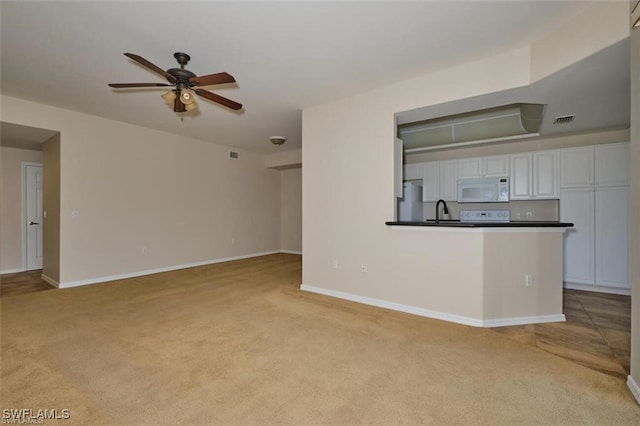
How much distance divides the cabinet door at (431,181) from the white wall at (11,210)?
7.74 metres

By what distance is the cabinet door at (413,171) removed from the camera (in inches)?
225

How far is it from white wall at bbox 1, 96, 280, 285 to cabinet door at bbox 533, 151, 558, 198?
5927mm

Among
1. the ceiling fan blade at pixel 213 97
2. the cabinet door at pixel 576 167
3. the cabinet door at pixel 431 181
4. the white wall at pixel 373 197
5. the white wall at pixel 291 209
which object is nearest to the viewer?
the ceiling fan blade at pixel 213 97

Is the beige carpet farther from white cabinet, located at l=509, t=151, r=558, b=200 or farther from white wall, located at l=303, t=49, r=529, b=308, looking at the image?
white cabinet, located at l=509, t=151, r=558, b=200

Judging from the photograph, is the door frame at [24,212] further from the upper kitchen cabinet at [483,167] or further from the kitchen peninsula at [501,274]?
the upper kitchen cabinet at [483,167]

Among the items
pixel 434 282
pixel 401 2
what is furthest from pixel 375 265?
pixel 401 2

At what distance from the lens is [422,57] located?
2.84 m

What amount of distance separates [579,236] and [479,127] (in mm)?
→ 2360

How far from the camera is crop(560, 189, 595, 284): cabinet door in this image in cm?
430

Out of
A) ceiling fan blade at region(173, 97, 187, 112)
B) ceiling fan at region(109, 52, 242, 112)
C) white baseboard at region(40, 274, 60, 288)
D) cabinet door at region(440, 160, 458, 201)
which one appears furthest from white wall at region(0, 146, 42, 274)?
cabinet door at region(440, 160, 458, 201)

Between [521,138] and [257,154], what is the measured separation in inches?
223

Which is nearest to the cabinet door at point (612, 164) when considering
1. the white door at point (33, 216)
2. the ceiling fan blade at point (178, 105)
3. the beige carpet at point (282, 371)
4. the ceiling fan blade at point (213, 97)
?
the beige carpet at point (282, 371)

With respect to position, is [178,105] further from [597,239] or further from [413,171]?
[597,239]

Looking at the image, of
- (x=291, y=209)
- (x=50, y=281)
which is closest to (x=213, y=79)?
(x=50, y=281)
